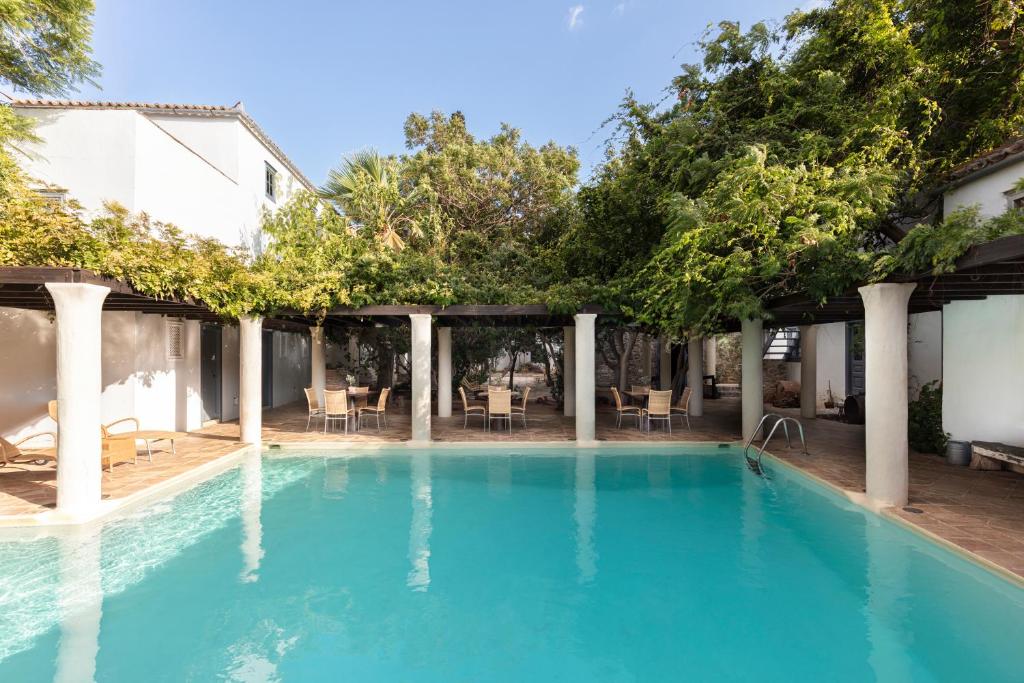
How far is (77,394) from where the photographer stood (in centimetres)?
648

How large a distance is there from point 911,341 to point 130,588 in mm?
16038

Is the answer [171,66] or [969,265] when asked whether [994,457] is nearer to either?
[969,265]

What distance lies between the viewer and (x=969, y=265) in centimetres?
527

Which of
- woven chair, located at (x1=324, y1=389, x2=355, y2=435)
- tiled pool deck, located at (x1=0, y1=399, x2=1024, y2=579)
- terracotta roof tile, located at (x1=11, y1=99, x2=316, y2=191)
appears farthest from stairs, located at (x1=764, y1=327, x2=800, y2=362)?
terracotta roof tile, located at (x1=11, y1=99, x2=316, y2=191)

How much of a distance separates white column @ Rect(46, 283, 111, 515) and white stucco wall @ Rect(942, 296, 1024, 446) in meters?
14.5

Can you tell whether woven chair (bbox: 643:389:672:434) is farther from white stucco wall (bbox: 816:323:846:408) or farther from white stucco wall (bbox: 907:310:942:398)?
white stucco wall (bbox: 816:323:846:408)

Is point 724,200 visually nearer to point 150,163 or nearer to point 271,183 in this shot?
point 150,163

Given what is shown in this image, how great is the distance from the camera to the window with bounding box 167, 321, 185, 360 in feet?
39.5

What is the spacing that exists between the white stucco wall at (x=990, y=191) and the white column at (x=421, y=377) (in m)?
10.7

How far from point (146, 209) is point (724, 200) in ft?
40.4

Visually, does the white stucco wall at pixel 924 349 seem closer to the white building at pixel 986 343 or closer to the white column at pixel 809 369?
the white building at pixel 986 343

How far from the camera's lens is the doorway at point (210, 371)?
1353 centimetres

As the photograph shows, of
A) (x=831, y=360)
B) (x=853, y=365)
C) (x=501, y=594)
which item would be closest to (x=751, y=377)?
(x=853, y=365)

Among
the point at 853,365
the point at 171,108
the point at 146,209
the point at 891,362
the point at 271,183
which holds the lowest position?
the point at 853,365
